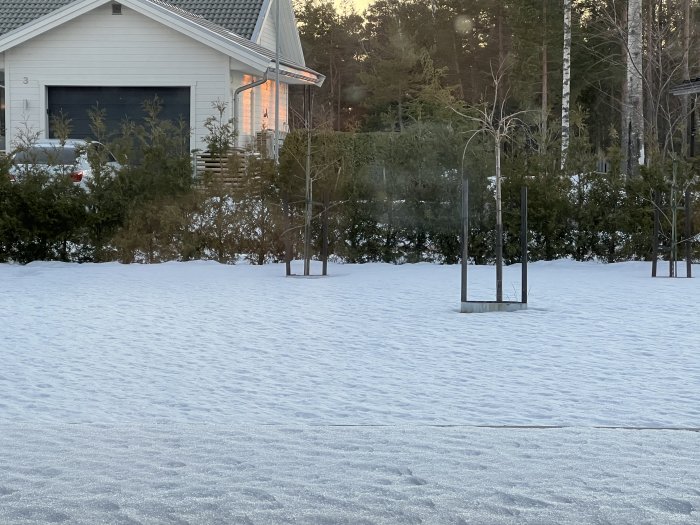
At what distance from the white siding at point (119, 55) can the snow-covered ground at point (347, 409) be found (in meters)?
17.5

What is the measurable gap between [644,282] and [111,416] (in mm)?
A: 8962

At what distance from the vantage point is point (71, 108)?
29.6 metres

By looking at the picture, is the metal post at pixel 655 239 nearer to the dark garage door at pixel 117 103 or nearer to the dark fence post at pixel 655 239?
the dark fence post at pixel 655 239

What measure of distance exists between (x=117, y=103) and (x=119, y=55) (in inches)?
47.9

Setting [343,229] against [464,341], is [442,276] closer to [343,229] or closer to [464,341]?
[343,229]

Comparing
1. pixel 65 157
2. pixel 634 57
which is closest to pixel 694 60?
pixel 634 57

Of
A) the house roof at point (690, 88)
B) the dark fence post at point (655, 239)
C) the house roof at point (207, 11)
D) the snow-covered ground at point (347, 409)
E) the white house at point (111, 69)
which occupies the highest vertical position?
the house roof at point (207, 11)

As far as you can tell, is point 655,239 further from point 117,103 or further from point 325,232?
point 117,103

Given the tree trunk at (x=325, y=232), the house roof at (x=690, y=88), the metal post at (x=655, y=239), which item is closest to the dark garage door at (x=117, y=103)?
the house roof at (x=690, y=88)

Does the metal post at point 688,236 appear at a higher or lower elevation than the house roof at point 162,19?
lower

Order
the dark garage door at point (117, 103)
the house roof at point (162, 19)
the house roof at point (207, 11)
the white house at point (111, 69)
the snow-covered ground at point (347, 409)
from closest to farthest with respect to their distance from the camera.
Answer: the snow-covered ground at point (347, 409) → the house roof at point (162, 19) → the white house at point (111, 69) → the dark garage door at point (117, 103) → the house roof at point (207, 11)

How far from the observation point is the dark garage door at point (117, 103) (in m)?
29.4

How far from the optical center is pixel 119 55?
1151 inches

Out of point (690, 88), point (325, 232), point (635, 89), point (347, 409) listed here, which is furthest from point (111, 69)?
point (347, 409)
